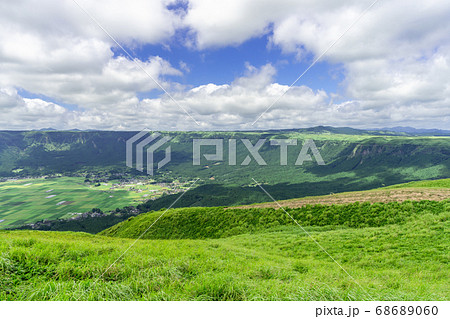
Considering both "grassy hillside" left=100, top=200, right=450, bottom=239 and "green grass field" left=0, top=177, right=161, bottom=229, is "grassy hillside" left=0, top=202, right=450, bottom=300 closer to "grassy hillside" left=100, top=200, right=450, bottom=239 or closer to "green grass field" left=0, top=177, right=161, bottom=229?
"grassy hillside" left=100, top=200, right=450, bottom=239

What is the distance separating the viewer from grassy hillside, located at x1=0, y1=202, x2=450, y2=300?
4613mm

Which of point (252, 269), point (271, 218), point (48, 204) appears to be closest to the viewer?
point (252, 269)

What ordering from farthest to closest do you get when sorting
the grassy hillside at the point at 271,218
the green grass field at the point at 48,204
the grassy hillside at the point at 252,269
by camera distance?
the green grass field at the point at 48,204 < the grassy hillside at the point at 271,218 < the grassy hillside at the point at 252,269

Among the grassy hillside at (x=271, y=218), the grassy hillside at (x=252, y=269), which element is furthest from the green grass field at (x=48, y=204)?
the grassy hillside at (x=252, y=269)

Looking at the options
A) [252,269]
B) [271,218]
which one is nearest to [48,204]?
[271,218]

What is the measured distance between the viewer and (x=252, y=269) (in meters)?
8.08

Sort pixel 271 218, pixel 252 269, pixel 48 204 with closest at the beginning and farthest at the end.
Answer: pixel 252 269 → pixel 271 218 → pixel 48 204

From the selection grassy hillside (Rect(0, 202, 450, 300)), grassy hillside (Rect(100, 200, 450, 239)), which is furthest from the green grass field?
grassy hillside (Rect(0, 202, 450, 300))

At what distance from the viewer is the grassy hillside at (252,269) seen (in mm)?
4613

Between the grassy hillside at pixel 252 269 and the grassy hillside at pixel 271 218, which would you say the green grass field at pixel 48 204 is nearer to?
the grassy hillside at pixel 271 218

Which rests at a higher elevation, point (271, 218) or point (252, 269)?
point (252, 269)

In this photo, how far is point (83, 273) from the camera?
6105mm

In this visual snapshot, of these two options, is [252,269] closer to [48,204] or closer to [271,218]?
[271,218]

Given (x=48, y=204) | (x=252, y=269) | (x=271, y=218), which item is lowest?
(x=48, y=204)
